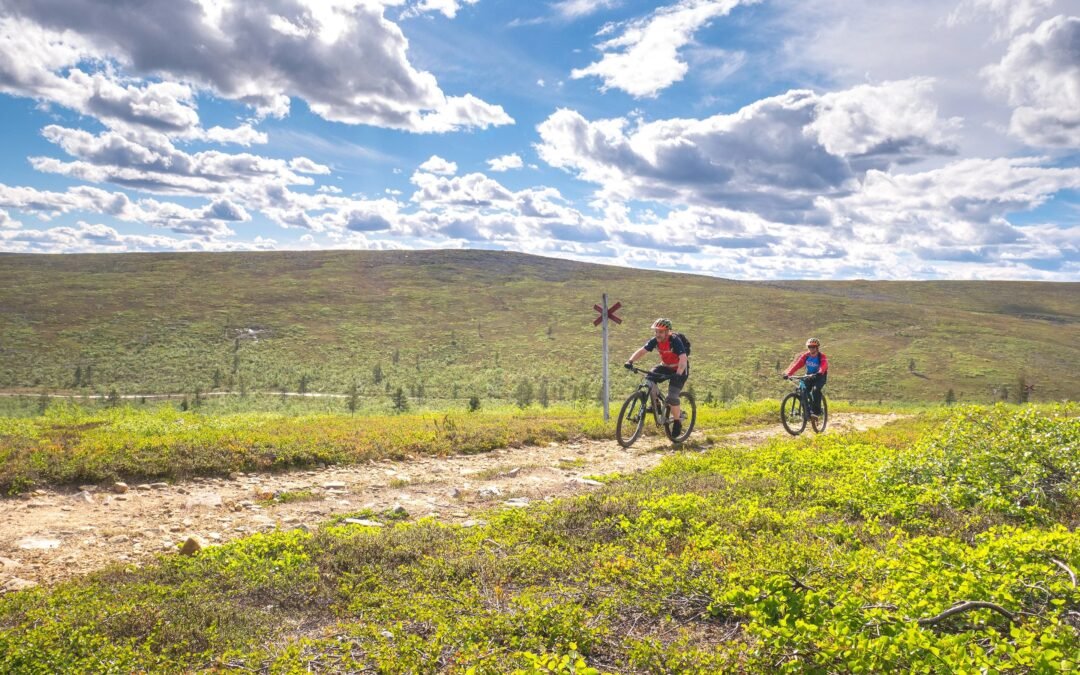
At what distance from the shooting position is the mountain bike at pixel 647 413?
1346 centimetres

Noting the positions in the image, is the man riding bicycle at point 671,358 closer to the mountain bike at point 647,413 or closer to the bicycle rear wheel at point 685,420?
the mountain bike at point 647,413

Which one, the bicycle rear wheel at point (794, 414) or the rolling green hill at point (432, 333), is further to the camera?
the rolling green hill at point (432, 333)

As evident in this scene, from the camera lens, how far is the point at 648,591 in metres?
5.01

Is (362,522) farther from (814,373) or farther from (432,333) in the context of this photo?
(432,333)

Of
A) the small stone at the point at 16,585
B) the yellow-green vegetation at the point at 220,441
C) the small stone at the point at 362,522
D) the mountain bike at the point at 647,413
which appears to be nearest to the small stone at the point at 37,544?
the small stone at the point at 16,585

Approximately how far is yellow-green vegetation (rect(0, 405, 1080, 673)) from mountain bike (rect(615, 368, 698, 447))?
19.3 ft

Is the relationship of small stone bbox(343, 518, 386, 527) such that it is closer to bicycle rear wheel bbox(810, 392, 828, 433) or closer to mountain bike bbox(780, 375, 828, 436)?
mountain bike bbox(780, 375, 828, 436)

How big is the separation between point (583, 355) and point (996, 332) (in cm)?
6234

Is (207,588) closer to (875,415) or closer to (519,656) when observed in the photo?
(519,656)

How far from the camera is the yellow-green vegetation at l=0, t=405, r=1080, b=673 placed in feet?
12.2

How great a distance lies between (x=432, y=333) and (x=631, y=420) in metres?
67.2

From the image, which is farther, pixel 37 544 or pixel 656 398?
pixel 656 398

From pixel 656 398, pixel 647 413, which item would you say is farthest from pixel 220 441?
pixel 656 398

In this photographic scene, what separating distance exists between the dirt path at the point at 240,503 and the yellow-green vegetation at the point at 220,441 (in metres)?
0.37
